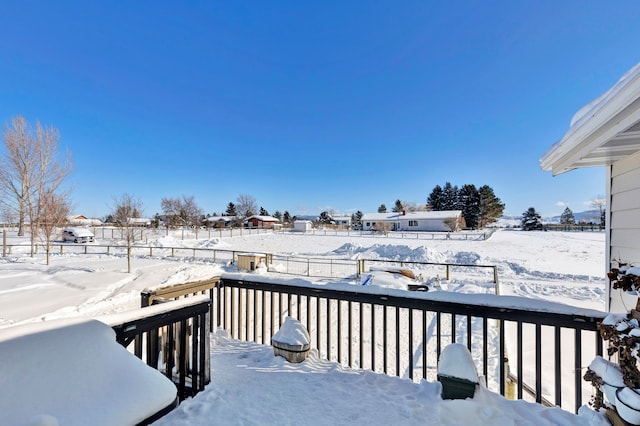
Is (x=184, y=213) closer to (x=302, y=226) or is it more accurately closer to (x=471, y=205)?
(x=302, y=226)

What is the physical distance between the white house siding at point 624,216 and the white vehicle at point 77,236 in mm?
25707

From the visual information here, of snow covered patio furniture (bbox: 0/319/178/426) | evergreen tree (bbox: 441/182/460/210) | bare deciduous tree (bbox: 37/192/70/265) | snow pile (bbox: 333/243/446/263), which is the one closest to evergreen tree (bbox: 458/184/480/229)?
evergreen tree (bbox: 441/182/460/210)

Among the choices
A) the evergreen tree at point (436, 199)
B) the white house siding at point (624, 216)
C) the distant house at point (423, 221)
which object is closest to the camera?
the white house siding at point (624, 216)

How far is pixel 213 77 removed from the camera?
34.7 feet

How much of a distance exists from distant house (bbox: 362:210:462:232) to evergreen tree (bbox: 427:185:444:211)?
20.8 ft

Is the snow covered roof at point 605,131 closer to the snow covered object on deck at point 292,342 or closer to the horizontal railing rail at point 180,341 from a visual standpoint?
the snow covered object on deck at point 292,342

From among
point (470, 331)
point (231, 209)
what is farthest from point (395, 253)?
point (231, 209)

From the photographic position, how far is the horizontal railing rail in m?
1.88

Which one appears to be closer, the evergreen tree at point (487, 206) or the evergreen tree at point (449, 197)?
the evergreen tree at point (487, 206)

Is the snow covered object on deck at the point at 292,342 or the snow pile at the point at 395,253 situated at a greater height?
the snow covered object on deck at the point at 292,342

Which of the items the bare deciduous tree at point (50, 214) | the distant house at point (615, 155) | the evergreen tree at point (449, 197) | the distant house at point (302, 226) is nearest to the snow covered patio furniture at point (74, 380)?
the distant house at point (615, 155)

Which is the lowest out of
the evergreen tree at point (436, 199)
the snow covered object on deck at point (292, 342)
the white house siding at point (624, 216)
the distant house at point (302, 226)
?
the distant house at point (302, 226)

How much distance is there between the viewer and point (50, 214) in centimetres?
1234

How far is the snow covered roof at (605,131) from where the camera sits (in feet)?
4.74
